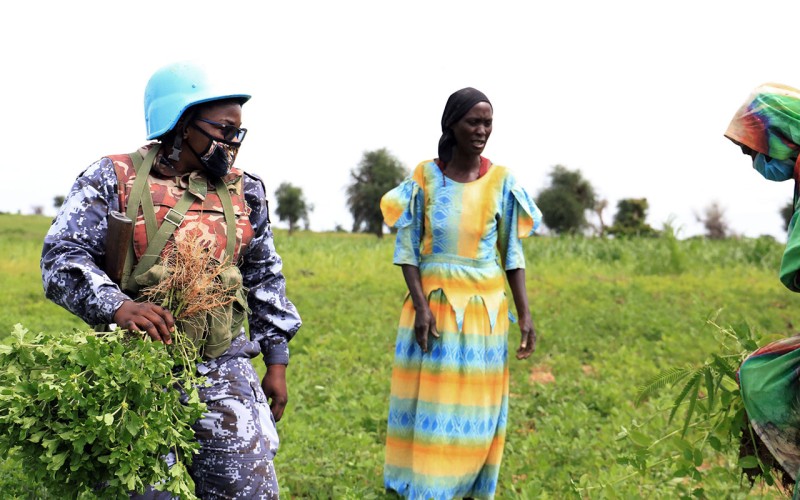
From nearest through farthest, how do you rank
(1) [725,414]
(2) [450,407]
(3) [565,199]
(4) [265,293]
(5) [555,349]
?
(4) [265,293]
(1) [725,414]
(2) [450,407]
(5) [555,349]
(3) [565,199]

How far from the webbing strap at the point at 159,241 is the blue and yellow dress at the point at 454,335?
1.97 meters

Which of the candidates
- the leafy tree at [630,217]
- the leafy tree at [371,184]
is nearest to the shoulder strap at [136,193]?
the leafy tree at [630,217]

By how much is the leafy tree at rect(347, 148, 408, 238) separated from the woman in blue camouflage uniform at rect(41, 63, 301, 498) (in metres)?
36.3

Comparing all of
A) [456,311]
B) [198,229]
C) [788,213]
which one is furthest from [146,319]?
[788,213]

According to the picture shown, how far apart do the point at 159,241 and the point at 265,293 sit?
545 millimetres

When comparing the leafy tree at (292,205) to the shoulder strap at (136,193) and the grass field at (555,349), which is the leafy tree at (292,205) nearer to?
the grass field at (555,349)

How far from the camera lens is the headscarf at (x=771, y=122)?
2705 mm

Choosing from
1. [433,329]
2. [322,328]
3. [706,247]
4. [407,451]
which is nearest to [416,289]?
[433,329]

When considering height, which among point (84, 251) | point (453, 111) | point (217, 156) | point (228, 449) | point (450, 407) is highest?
point (453, 111)

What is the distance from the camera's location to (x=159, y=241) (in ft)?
9.08

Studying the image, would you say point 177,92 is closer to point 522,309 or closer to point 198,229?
point 198,229

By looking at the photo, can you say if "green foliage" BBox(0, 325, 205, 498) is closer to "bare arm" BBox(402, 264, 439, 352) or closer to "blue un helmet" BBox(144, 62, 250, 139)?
"blue un helmet" BBox(144, 62, 250, 139)

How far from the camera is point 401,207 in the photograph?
470cm

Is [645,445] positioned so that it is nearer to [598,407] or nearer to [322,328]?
[598,407]
